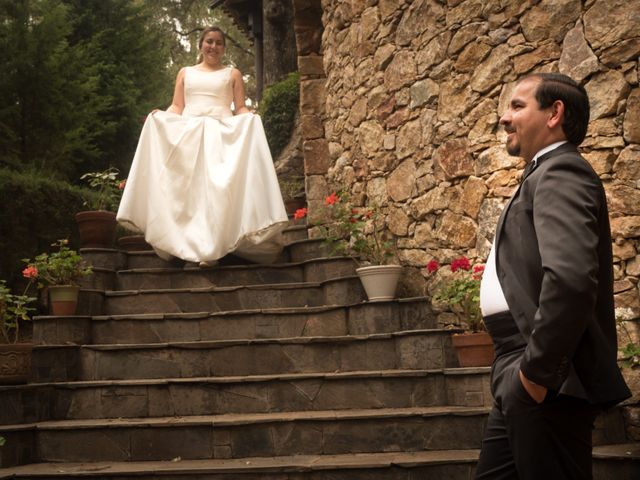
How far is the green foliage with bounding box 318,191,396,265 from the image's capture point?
17.9 ft

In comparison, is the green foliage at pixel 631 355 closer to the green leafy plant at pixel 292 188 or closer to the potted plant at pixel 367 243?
the potted plant at pixel 367 243

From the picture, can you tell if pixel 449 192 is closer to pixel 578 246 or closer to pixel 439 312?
pixel 439 312

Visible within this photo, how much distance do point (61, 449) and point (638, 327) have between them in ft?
9.36

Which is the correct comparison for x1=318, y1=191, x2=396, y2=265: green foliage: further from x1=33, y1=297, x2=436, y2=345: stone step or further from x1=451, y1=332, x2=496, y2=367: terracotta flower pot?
x1=451, y1=332, x2=496, y2=367: terracotta flower pot

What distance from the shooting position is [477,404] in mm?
3924

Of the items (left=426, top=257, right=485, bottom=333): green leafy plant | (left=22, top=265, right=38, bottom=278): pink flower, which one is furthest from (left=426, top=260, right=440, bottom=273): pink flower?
(left=22, top=265, right=38, bottom=278): pink flower

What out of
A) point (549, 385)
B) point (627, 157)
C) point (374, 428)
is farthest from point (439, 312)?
point (549, 385)

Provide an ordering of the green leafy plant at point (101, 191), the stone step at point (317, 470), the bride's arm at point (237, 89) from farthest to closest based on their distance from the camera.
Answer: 1. the green leafy plant at point (101, 191)
2. the bride's arm at point (237, 89)
3. the stone step at point (317, 470)

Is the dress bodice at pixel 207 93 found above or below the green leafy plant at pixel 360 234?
above

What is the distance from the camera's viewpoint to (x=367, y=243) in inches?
222

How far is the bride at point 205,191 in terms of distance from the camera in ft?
18.3

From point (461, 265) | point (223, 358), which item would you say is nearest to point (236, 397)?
point (223, 358)

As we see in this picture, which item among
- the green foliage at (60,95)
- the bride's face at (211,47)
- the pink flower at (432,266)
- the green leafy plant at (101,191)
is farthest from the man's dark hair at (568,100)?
the green foliage at (60,95)

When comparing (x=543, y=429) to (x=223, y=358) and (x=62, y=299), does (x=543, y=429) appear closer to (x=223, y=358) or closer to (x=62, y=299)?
(x=223, y=358)
